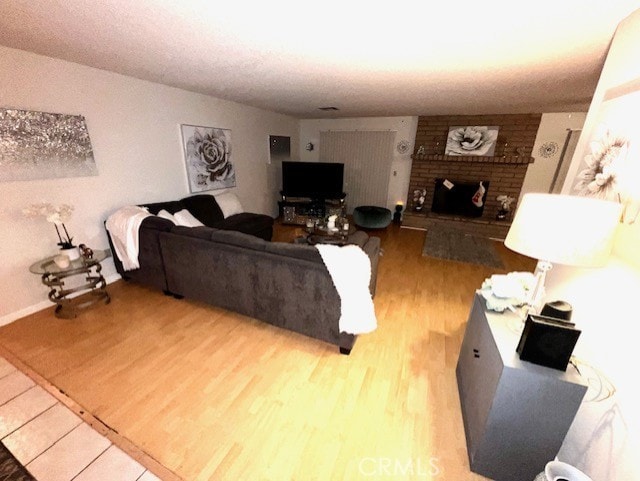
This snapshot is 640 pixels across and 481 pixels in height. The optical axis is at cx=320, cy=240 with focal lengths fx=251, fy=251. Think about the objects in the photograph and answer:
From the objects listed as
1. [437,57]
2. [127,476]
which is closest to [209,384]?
[127,476]

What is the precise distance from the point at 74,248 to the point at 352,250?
251 centimetres

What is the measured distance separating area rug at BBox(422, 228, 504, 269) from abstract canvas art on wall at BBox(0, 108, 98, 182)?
440cm

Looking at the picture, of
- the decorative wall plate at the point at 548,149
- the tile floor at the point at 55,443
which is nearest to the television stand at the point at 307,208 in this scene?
the decorative wall plate at the point at 548,149

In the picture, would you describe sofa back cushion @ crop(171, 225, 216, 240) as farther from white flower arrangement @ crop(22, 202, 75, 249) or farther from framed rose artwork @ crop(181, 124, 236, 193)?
framed rose artwork @ crop(181, 124, 236, 193)

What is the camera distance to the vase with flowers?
2078 millimetres

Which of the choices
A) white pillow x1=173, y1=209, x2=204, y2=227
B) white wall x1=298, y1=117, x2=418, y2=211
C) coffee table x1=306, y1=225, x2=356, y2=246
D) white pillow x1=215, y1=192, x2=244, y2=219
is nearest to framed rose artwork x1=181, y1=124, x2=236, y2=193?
white pillow x1=215, y1=192, x2=244, y2=219

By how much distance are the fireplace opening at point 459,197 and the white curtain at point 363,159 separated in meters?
1.13

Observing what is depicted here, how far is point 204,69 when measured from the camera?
7.66 ft

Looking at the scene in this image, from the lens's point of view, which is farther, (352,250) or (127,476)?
(352,250)

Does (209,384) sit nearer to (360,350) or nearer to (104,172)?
(360,350)

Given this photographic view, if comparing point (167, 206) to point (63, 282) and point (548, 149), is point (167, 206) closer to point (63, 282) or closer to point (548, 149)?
point (63, 282)

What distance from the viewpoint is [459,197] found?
5176mm

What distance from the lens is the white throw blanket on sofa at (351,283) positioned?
1718 millimetres

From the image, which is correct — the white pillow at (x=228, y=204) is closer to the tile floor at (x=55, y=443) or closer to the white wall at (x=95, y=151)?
the white wall at (x=95, y=151)
